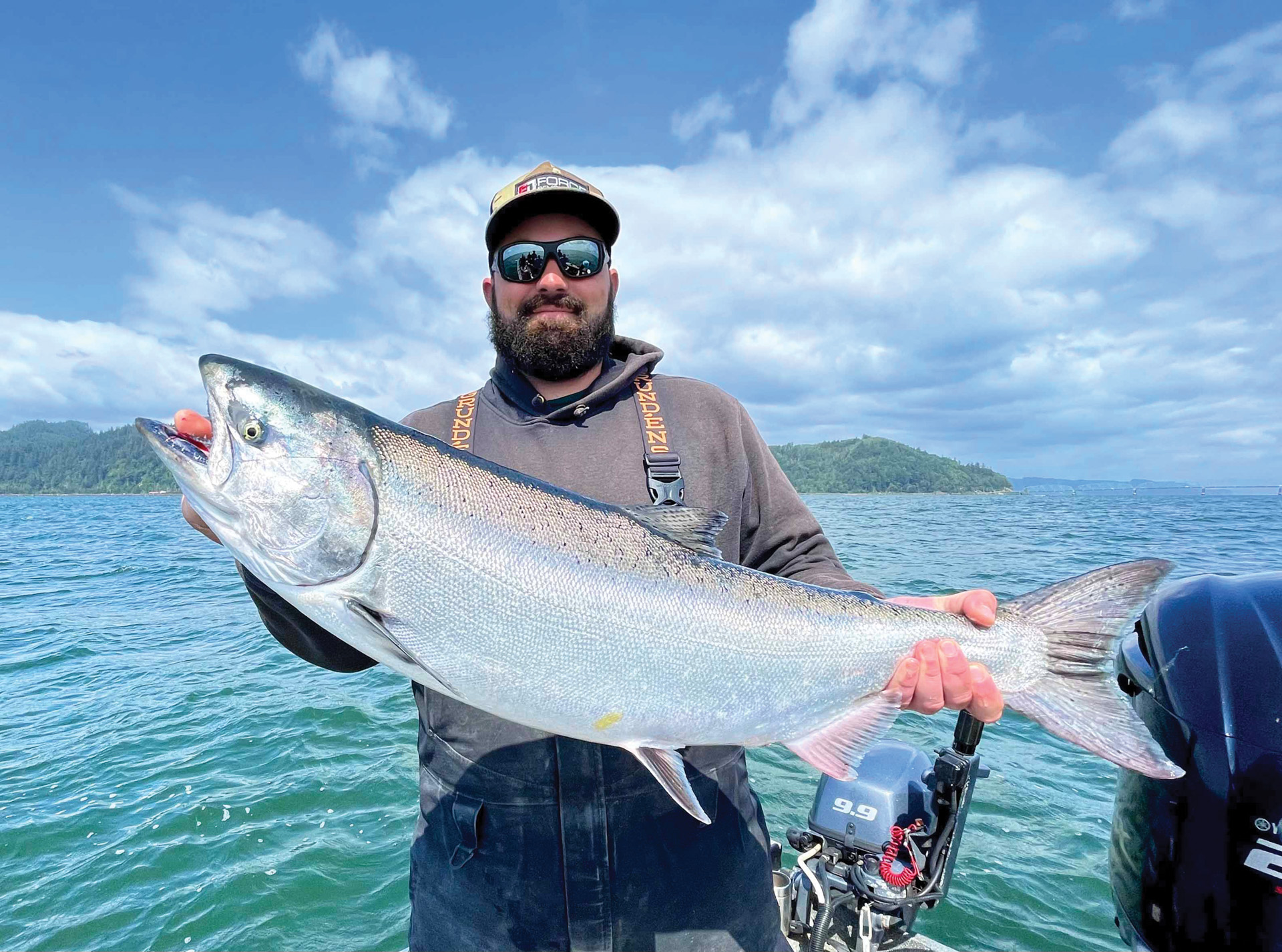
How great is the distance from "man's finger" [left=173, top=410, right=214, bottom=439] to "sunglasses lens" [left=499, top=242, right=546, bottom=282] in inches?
64.2

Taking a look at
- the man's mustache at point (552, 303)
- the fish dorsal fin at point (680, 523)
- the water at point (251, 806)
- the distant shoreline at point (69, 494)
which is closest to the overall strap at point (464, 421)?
the man's mustache at point (552, 303)

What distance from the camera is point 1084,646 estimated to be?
2.74 meters

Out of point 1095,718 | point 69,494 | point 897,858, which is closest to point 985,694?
point 1095,718

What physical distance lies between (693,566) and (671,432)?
2.50 feet

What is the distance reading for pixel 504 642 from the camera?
2389mm

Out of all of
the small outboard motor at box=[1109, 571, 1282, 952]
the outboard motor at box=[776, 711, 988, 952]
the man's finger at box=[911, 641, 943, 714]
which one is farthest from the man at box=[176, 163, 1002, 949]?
the outboard motor at box=[776, 711, 988, 952]

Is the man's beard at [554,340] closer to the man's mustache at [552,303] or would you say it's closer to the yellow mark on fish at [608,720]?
the man's mustache at [552,303]

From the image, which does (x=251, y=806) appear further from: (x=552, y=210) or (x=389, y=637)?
(x=552, y=210)

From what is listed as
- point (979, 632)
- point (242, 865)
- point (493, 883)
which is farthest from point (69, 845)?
point (979, 632)

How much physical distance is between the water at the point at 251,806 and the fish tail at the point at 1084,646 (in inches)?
160

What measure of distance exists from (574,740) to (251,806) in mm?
6851

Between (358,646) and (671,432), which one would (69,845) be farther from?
(671,432)

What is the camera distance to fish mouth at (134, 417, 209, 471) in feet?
7.60

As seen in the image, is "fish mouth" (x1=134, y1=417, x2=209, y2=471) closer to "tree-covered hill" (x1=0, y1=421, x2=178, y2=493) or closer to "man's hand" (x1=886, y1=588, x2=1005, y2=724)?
"man's hand" (x1=886, y1=588, x2=1005, y2=724)
